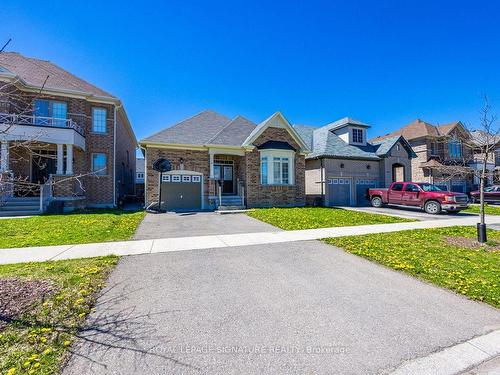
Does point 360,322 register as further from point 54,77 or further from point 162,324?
point 54,77


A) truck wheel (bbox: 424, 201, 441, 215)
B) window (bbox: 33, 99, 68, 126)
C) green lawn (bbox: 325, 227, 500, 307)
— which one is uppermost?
window (bbox: 33, 99, 68, 126)

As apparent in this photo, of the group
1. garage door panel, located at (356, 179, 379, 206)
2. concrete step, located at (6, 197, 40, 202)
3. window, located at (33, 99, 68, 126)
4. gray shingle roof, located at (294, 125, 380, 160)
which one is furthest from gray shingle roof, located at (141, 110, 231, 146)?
garage door panel, located at (356, 179, 379, 206)

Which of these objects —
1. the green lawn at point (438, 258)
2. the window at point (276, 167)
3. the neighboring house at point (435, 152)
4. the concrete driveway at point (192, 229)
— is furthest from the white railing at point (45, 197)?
the neighboring house at point (435, 152)

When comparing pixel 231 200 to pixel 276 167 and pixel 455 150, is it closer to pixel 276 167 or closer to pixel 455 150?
pixel 276 167

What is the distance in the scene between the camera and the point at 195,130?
19594 mm

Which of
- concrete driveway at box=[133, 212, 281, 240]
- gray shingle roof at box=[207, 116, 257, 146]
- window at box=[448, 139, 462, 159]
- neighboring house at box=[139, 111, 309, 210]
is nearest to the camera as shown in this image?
concrete driveway at box=[133, 212, 281, 240]

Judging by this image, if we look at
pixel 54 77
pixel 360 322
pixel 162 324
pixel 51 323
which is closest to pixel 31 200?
pixel 54 77

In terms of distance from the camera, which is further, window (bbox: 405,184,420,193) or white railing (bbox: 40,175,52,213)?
window (bbox: 405,184,420,193)

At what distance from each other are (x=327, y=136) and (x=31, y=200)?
74.0 feet

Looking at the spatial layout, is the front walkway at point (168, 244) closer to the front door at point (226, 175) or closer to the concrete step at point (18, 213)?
the concrete step at point (18, 213)

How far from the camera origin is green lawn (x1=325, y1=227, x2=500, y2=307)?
4.72 m

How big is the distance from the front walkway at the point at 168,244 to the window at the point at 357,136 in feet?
50.1

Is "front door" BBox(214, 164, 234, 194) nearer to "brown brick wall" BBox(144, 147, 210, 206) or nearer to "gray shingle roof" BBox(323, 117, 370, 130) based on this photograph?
"brown brick wall" BBox(144, 147, 210, 206)

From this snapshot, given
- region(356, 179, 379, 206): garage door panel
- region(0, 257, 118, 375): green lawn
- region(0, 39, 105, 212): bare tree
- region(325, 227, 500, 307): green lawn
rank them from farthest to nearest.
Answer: region(356, 179, 379, 206): garage door panel
region(325, 227, 500, 307): green lawn
region(0, 39, 105, 212): bare tree
region(0, 257, 118, 375): green lawn
